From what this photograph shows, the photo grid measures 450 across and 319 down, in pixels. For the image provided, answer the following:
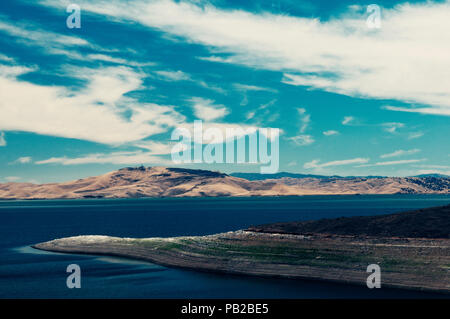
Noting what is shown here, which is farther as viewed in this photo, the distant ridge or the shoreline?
the distant ridge

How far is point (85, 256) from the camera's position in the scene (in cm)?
9925

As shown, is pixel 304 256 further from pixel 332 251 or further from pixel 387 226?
pixel 387 226

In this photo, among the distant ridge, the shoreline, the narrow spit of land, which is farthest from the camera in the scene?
the distant ridge

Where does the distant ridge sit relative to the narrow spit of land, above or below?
above

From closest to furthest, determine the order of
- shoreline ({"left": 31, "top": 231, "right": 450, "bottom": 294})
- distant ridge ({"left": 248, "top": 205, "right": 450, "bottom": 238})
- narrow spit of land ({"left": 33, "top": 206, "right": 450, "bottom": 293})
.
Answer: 1. shoreline ({"left": 31, "top": 231, "right": 450, "bottom": 294})
2. narrow spit of land ({"left": 33, "top": 206, "right": 450, "bottom": 293})
3. distant ridge ({"left": 248, "top": 205, "right": 450, "bottom": 238})

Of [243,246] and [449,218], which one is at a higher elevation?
[449,218]

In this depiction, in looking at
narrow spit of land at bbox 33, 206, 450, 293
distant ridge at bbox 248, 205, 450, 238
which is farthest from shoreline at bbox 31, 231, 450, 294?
distant ridge at bbox 248, 205, 450, 238

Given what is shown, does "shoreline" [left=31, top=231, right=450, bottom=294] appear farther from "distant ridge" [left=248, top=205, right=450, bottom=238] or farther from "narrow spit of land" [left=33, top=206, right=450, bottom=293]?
"distant ridge" [left=248, top=205, right=450, bottom=238]

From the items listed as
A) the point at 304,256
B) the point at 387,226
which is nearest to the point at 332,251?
the point at 304,256

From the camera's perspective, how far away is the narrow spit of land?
6278 centimetres

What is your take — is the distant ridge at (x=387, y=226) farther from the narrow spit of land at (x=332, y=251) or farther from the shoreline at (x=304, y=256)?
the shoreline at (x=304, y=256)
